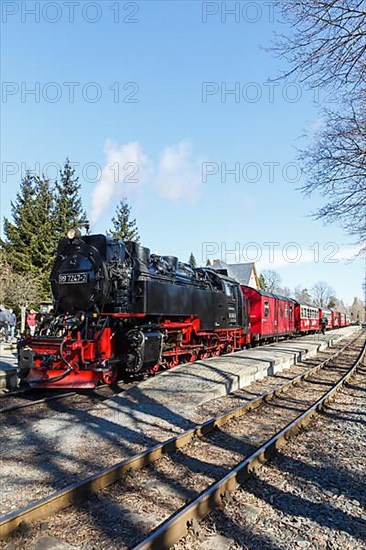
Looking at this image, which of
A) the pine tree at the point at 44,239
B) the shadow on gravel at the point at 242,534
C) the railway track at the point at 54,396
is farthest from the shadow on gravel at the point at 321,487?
the pine tree at the point at 44,239

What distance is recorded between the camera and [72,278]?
1013 cm

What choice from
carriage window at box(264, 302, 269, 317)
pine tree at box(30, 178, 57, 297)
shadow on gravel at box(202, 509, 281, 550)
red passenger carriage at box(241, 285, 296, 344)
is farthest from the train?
pine tree at box(30, 178, 57, 297)

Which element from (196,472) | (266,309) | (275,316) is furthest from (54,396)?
(275,316)

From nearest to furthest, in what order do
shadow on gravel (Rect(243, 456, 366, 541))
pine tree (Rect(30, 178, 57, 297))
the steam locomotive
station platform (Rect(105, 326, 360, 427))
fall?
shadow on gravel (Rect(243, 456, 366, 541)), station platform (Rect(105, 326, 360, 427)), the steam locomotive, pine tree (Rect(30, 178, 57, 297))

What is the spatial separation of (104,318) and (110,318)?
181mm

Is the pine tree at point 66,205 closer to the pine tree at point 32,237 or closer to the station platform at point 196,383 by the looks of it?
the pine tree at point 32,237

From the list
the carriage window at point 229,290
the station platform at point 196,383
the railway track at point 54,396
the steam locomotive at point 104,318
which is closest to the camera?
the railway track at point 54,396

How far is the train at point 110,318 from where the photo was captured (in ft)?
28.9

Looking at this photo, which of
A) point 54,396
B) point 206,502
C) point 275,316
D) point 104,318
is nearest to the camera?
point 206,502

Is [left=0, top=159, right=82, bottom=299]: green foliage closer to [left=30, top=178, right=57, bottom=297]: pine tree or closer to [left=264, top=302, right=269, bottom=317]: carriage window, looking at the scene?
[left=30, top=178, right=57, bottom=297]: pine tree

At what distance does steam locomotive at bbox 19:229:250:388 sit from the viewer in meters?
8.80

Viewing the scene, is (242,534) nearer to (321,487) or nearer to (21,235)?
(321,487)

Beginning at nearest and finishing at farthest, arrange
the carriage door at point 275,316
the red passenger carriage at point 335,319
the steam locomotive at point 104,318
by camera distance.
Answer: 1. the steam locomotive at point 104,318
2. the carriage door at point 275,316
3. the red passenger carriage at point 335,319

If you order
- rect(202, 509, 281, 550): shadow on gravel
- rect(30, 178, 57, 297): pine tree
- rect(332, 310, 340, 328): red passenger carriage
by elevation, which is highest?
rect(30, 178, 57, 297): pine tree
